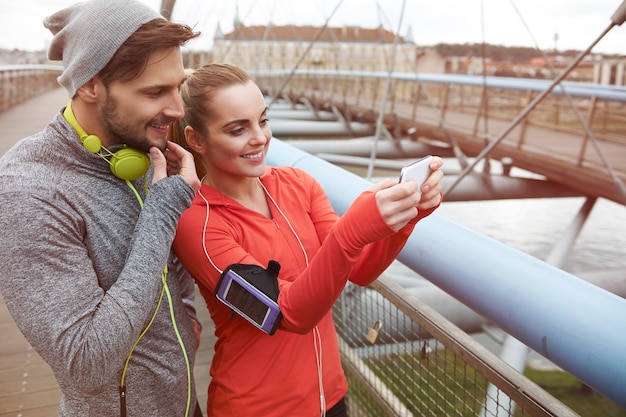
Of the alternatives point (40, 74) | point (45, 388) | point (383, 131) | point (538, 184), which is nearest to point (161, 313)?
point (45, 388)

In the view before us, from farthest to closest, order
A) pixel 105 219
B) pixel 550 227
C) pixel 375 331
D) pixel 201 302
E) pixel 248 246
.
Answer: pixel 550 227
pixel 201 302
pixel 375 331
pixel 248 246
pixel 105 219

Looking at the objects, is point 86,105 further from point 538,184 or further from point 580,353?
point 538,184

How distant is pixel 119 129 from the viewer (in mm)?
1154

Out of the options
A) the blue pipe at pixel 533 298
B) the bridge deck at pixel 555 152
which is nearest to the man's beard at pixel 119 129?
the blue pipe at pixel 533 298

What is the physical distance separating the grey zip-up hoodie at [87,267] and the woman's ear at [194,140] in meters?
0.21

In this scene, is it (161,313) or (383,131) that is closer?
(161,313)

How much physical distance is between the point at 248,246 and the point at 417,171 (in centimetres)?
44

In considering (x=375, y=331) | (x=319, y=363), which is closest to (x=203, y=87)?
(x=319, y=363)

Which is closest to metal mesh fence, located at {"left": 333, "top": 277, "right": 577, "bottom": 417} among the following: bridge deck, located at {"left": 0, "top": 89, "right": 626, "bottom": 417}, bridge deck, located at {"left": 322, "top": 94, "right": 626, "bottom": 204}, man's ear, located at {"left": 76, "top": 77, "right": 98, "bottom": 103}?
bridge deck, located at {"left": 0, "top": 89, "right": 626, "bottom": 417}

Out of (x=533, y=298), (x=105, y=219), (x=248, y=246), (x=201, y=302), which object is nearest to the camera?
(x=105, y=219)

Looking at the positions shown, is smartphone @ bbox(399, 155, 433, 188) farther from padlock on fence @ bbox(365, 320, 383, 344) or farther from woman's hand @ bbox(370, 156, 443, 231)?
padlock on fence @ bbox(365, 320, 383, 344)

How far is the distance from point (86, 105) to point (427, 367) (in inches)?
41.3

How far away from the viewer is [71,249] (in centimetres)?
103

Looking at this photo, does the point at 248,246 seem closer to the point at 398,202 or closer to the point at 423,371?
the point at 398,202
